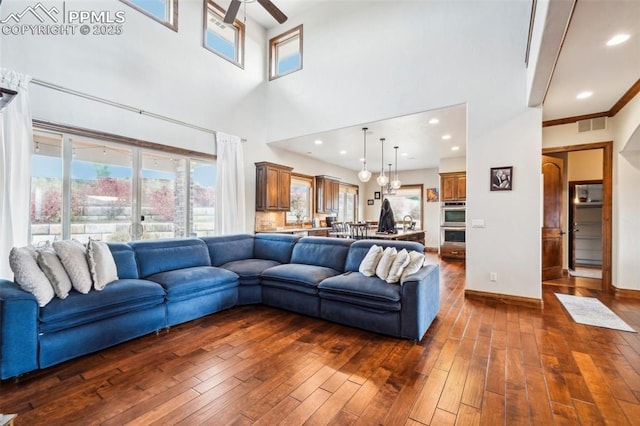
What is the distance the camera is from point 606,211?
459 centimetres

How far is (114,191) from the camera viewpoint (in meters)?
4.32

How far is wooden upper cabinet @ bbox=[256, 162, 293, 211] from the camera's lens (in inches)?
251

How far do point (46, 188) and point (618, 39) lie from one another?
6628mm

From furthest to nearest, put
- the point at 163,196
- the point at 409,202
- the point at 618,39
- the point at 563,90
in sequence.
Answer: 1. the point at 409,202
2. the point at 163,196
3. the point at 563,90
4. the point at 618,39

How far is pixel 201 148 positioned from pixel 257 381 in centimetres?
458

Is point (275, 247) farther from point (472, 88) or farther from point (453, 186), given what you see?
point (453, 186)

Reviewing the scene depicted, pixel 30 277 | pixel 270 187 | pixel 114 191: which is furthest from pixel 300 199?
pixel 30 277

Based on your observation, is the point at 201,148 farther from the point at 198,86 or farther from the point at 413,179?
the point at 413,179

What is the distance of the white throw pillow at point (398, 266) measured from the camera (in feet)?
9.57

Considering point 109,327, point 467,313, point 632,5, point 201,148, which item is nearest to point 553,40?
point 632,5

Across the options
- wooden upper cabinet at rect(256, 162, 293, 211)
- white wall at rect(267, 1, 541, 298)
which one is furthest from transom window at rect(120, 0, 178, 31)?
wooden upper cabinet at rect(256, 162, 293, 211)

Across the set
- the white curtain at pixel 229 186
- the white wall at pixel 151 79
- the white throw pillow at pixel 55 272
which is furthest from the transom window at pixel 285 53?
the white throw pillow at pixel 55 272

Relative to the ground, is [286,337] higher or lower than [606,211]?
lower

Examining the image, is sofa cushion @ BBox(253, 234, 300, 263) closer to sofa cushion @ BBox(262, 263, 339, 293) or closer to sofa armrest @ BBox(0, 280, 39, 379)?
sofa cushion @ BBox(262, 263, 339, 293)
